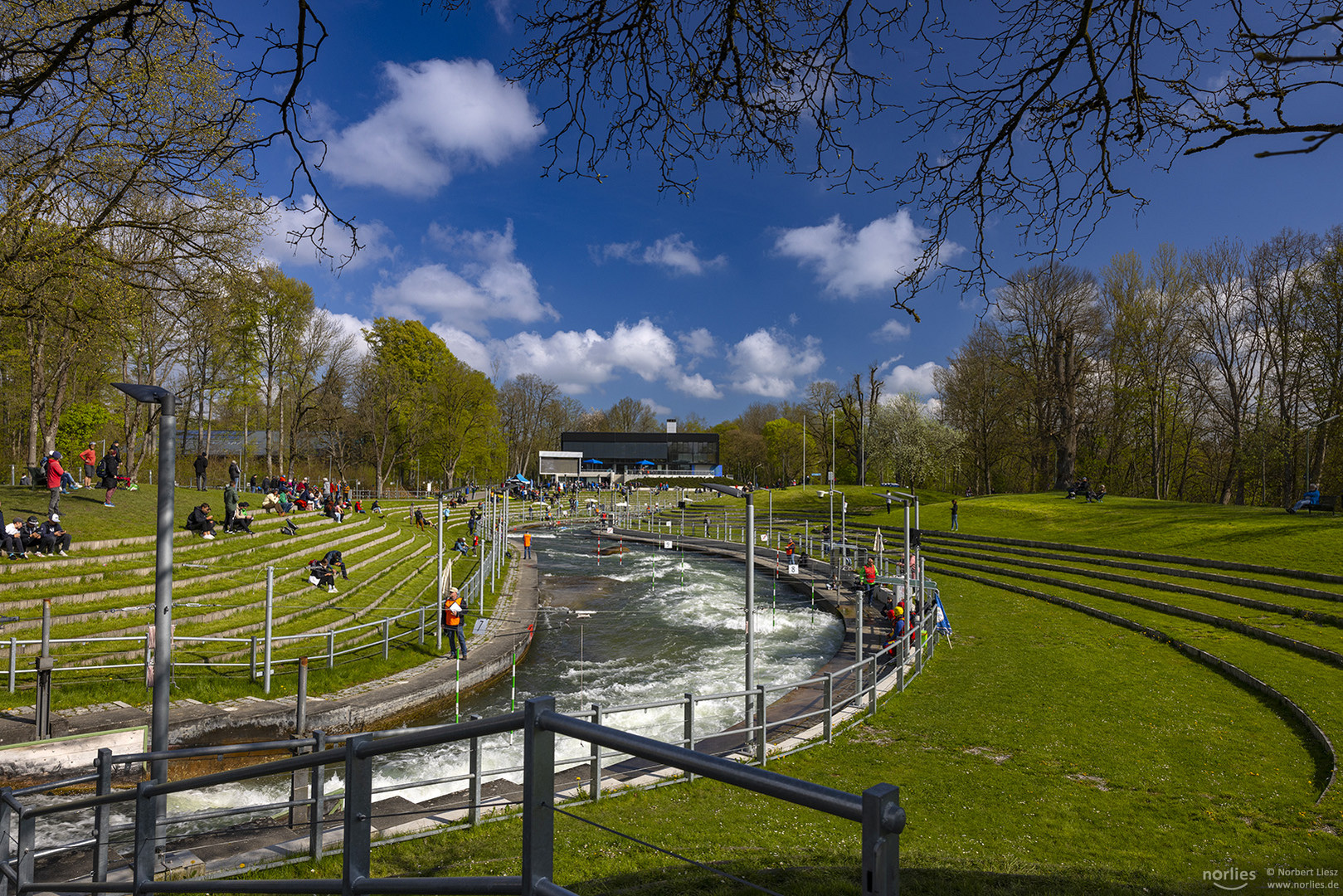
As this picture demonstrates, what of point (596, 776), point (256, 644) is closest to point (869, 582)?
point (596, 776)

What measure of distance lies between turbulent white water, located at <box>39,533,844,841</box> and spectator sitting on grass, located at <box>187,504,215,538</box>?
8.23 meters

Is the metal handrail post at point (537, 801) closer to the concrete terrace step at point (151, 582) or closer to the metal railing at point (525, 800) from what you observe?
the metal railing at point (525, 800)

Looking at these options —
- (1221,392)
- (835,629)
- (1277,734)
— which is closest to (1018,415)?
(1221,392)

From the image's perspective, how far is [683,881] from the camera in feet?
16.4

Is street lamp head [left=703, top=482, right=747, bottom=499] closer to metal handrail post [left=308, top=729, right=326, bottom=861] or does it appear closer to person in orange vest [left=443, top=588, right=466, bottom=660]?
metal handrail post [left=308, top=729, right=326, bottom=861]

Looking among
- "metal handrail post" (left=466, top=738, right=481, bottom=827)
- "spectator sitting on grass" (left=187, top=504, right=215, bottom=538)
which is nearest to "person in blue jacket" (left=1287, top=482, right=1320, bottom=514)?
"metal handrail post" (left=466, top=738, right=481, bottom=827)

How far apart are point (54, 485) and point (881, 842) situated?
21.9 m

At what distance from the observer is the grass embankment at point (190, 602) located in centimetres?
1181

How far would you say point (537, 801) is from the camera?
5.65 feet

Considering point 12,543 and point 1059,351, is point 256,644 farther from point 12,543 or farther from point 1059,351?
point 1059,351

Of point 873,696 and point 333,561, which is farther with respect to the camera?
point 333,561

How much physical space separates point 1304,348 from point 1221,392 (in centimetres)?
734

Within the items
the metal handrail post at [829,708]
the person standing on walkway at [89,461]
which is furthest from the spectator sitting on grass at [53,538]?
the metal handrail post at [829,708]

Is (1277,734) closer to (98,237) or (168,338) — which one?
(98,237)
